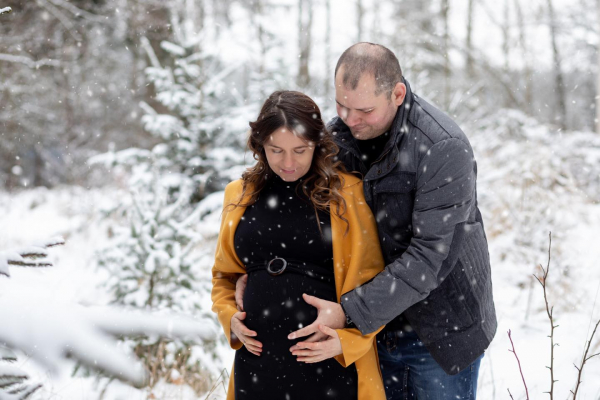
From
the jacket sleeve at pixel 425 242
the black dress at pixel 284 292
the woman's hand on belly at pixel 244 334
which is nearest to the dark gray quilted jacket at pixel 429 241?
the jacket sleeve at pixel 425 242

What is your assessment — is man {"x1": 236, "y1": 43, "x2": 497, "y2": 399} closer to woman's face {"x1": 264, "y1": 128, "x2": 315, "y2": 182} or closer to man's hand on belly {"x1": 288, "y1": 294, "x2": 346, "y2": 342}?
man's hand on belly {"x1": 288, "y1": 294, "x2": 346, "y2": 342}

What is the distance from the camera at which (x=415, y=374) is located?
236cm

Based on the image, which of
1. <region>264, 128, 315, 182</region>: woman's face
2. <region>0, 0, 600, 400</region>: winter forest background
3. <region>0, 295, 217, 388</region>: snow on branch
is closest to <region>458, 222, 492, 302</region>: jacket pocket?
<region>264, 128, 315, 182</region>: woman's face

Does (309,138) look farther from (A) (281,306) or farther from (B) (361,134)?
(A) (281,306)

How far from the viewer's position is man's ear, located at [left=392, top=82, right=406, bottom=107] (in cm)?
216

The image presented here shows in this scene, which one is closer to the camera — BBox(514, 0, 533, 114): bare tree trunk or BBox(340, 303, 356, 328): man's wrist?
BBox(340, 303, 356, 328): man's wrist

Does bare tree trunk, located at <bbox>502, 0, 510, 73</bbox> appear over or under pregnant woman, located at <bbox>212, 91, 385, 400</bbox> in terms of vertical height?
over

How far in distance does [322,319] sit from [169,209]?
268cm

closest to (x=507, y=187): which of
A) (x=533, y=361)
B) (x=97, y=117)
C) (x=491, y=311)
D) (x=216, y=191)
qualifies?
(x=533, y=361)

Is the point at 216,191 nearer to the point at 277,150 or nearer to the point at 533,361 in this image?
the point at 533,361

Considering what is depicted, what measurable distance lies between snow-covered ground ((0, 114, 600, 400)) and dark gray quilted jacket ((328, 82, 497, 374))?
1.04 m

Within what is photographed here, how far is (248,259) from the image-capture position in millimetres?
2342

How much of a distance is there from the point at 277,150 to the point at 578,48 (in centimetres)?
1795

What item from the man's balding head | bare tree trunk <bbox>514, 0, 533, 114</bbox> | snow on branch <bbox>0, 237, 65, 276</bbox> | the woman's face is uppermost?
bare tree trunk <bbox>514, 0, 533, 114</bbox>
